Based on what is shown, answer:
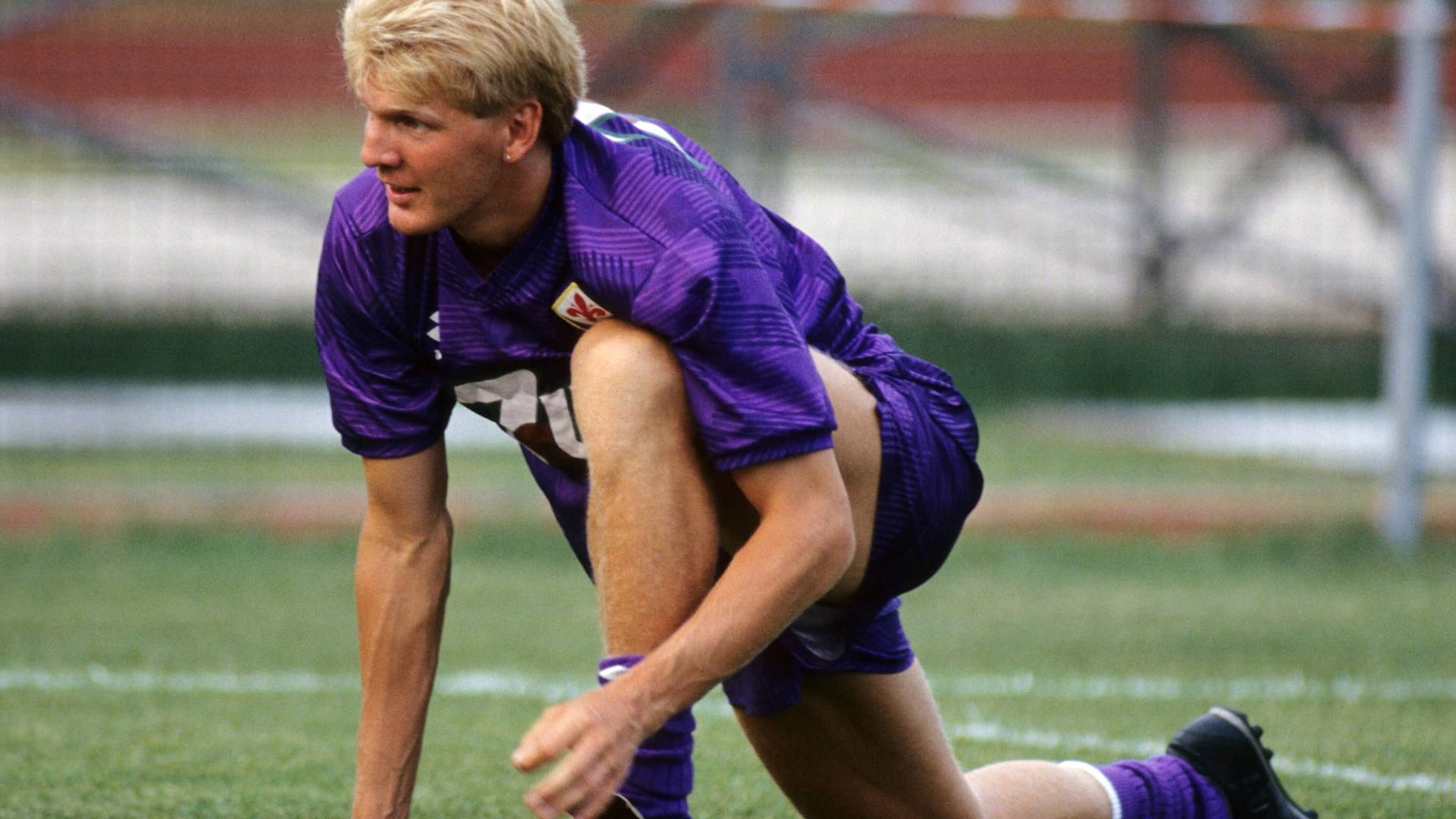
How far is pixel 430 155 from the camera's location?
8.82ft

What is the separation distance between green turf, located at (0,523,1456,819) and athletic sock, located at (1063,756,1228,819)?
1.38ft

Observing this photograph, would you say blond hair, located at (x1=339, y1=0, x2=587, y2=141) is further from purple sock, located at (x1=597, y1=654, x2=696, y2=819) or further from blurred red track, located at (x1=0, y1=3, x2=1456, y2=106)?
blurred red track, located at (x1=0, y1=3, x2=1456, y2=106)

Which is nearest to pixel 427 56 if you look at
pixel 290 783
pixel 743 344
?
pixel 743 344

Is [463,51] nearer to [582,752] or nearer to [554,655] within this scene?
[582,752]

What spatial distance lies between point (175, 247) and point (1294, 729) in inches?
441

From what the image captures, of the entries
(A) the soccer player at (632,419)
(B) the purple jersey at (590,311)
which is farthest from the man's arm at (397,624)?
(B) the purple jersey at (590,311)

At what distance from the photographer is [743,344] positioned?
261 centimetres

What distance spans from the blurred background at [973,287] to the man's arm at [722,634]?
4.92 metres

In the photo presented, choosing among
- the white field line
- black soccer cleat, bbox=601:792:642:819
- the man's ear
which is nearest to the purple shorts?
black soccer cleat, bbox=601:792:642:819

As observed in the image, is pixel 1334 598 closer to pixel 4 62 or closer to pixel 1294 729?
pixel 1294 729

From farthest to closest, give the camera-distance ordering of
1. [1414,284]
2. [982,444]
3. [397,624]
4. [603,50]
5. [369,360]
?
[603,50] < [982,444] < [1414,284] < [397,624] < [369,360]

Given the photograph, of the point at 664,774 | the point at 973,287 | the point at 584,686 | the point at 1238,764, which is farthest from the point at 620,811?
the point at 973,287

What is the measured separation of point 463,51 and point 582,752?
3.06ft

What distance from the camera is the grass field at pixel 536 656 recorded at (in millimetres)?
4043
